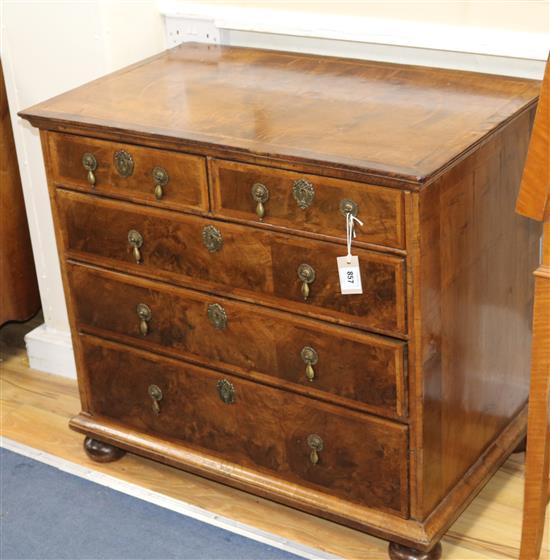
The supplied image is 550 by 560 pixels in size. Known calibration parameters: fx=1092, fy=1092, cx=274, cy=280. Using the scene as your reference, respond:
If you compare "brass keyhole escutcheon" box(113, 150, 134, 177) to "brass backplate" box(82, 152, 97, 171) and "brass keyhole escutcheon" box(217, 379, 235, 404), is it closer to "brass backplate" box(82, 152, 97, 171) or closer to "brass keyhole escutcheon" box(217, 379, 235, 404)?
"brass backplate" box(82, 152, 97, 171)

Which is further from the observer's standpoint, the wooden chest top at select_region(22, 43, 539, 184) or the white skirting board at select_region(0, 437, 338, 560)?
the white skirting board at select_region(0, 437, 338, 560)

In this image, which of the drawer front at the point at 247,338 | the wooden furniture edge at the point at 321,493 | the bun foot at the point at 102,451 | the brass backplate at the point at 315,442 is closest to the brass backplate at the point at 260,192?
the drawer front at the point at 247,338

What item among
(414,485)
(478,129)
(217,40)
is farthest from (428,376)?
(217,40)

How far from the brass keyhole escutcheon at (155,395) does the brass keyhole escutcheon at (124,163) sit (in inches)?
19.9

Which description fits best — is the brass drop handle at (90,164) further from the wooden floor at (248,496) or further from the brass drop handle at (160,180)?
the wooden floor at (248,496)

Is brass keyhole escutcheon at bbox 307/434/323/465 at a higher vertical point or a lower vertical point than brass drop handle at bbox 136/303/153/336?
lower

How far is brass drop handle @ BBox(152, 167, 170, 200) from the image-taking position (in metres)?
2.15

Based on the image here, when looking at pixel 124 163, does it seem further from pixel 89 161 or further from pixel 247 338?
pixel 247 338

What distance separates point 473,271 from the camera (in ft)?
7.00

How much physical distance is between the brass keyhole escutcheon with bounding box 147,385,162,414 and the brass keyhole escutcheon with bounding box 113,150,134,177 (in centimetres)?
51

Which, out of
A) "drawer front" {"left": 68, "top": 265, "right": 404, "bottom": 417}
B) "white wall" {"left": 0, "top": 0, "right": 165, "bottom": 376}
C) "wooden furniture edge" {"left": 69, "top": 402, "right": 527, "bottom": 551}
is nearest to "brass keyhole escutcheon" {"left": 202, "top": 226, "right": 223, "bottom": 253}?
"drawer front" {"left": 68, "top": 265, "right": 404, "bottom": 417}

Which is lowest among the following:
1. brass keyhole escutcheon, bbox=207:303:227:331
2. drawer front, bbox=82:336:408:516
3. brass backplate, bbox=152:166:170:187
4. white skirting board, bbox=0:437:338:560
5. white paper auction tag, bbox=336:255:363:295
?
white skirting board, bbox=0:437:338:560

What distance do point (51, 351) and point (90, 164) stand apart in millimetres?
928

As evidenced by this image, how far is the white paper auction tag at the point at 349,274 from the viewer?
197cm
